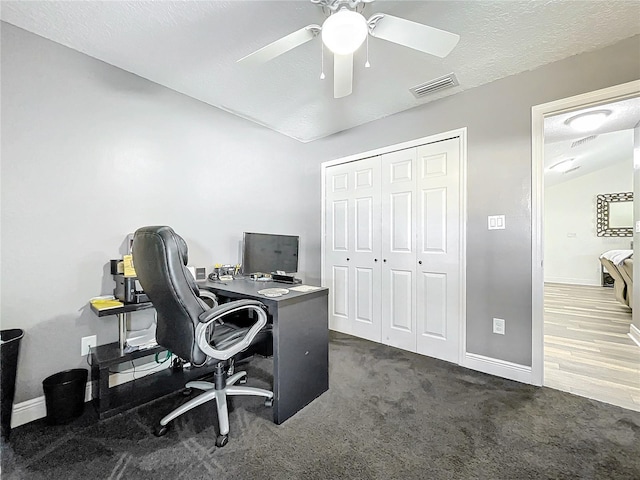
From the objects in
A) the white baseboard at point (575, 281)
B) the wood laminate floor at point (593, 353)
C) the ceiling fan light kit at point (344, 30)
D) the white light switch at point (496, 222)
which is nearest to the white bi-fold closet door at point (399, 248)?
the white light switch at point (496, 222)

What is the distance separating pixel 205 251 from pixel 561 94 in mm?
3206

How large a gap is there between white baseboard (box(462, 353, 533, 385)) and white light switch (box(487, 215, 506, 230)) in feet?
3.64

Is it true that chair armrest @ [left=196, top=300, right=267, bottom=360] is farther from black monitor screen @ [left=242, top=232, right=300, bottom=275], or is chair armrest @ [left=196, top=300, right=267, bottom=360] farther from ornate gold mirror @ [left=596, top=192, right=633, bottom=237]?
ornate gold mirror @ [left=596, top=192, right=633, bottom=237]

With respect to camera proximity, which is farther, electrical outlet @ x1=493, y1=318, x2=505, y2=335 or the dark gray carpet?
electrical outlet @ x1=493, y1=318, x2=505, y2=335

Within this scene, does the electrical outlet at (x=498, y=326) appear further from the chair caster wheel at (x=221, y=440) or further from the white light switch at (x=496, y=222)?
the chair caster wheel at (x=221, y=440)

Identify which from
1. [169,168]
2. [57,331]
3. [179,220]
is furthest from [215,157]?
[57,331]

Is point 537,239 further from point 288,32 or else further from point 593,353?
point 288,32

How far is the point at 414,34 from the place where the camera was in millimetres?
1388

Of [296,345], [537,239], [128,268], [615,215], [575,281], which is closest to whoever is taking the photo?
[296,345]

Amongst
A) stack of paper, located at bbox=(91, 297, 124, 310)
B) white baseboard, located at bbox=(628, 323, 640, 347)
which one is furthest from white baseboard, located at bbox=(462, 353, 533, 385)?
stack of paper, located at bbox=(91, 297, 124, 310)

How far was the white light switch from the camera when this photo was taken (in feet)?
7.61

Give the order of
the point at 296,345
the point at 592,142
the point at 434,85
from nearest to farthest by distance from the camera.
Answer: the point at 296,345 → the point at 434,85 → the point at 592,142

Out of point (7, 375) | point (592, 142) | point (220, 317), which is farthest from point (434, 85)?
point (592, 142)

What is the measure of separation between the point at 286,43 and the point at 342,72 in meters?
0.38
